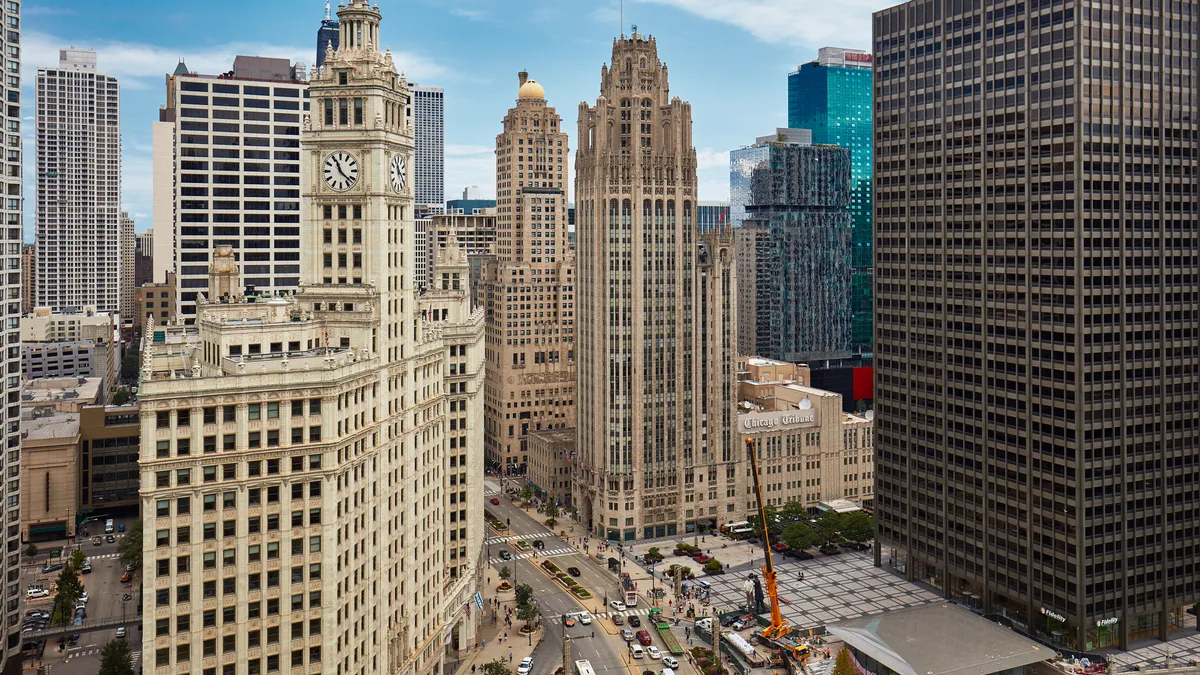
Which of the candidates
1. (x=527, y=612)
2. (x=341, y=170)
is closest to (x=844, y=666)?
(x=527, y=612)

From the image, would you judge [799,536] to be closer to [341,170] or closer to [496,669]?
[496,669]

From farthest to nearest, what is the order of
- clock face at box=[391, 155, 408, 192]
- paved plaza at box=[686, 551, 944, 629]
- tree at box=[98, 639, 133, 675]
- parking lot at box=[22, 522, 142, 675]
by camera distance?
1. paved plaza at box=[686, 551, 944, 629]
2. parking lot at box=[22, 522, 142, 675]
3. tree at box=[98, 639, 133, 675]
4. clock face at box=[391, 155, 408, 192]

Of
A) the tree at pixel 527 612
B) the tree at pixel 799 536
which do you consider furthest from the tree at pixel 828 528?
the tree at pixel 527 612

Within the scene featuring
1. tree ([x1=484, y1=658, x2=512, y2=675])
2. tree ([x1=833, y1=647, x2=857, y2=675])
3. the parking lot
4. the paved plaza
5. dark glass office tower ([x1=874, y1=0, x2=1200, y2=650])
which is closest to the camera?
tree ([x1=833, y1=647, x2=857, y2=675])

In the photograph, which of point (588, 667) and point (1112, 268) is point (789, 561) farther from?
point (1112, 268)

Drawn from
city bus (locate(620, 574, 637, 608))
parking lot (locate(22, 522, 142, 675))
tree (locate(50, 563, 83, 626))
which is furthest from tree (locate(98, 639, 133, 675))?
city bus (locate(620, 574, 637, 608))

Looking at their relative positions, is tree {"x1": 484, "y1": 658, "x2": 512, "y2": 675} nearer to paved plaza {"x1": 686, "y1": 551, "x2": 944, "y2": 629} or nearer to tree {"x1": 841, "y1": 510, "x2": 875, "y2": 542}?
paved plaza {"x1": 686, "y1": 551, "x2": 944, "y2": 629}
